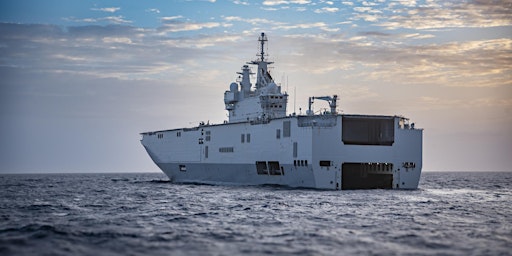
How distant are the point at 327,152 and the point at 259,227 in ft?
76.3

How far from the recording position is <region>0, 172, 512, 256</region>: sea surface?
21281 mm

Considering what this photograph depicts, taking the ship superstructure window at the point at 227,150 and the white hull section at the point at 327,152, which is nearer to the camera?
the white hull section at the point at 327,152

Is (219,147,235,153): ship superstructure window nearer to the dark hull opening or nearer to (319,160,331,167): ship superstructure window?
the dark hull opening

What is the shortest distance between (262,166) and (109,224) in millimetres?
30234

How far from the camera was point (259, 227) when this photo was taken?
26.7 meters

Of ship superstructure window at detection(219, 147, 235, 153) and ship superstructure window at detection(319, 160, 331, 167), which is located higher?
ship superstructure window at detection(219, 147, 235, 153)

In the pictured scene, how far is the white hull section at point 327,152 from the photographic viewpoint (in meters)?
49.4

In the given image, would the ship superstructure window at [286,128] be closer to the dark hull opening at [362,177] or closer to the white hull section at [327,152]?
the white hull section at [327,152]

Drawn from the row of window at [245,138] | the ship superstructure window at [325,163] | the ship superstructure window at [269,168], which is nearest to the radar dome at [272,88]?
the row of window at [245,138]

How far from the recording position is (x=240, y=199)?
42094 millimetres

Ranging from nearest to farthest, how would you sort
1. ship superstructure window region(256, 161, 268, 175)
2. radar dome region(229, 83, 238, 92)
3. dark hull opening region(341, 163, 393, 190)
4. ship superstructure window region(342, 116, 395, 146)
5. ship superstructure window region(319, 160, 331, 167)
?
ship superstructure window region(319, 160, 331, 167) → dark hull opening region(341, 163, 393, 190) → ship superstructure window region(342, 116, 395, 146) → ship superstructure window region(256, 161, 268, 175) → radar dome region(229, 83, 238, 92)

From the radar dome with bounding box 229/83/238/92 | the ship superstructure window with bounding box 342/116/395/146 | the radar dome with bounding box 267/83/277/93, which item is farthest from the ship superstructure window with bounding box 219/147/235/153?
the ship superstructure window with bounding box 342/116/395/146

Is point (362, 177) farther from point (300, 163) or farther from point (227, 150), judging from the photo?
point (227, 150)

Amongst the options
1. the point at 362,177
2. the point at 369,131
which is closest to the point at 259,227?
the point at 362,177
